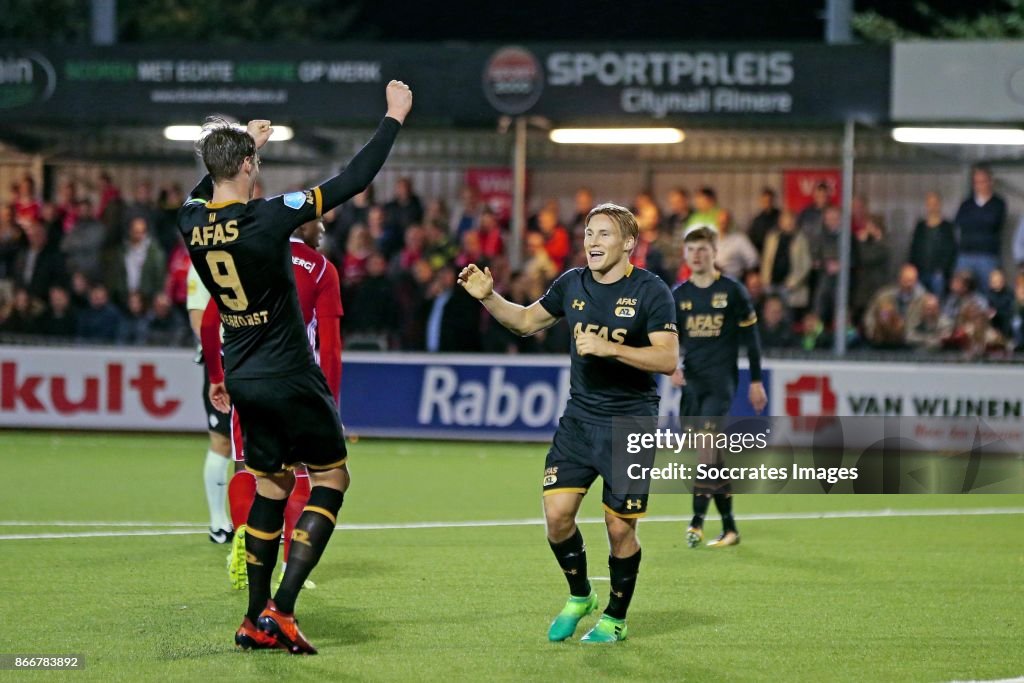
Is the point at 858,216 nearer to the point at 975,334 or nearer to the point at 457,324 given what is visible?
the point at 975,334

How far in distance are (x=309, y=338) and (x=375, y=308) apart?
403 inches

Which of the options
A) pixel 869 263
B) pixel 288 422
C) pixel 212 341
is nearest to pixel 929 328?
pixel 869 263

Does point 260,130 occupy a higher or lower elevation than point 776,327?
higher

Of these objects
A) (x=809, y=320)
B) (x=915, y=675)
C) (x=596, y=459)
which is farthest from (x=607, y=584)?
(x=809, y=320)

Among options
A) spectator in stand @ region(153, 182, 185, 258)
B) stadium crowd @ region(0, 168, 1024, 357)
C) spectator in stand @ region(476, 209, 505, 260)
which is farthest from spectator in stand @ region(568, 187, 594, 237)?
spectator in stand @ region(153, 182, 185, 258)

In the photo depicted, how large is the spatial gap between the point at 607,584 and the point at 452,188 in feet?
43.0

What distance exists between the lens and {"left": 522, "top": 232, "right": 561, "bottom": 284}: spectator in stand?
18.4m

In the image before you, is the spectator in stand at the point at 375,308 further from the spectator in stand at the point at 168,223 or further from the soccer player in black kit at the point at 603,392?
the soccer player in black kit at the point at 603,392

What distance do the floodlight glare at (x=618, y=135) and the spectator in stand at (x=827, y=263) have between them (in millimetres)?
2249

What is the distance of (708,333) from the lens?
10.8 metres

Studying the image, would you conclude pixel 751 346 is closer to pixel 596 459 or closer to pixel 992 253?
pixel 596 459

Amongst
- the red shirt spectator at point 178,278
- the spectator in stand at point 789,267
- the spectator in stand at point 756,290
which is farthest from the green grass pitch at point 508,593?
the red shirt spectator at point 178,278

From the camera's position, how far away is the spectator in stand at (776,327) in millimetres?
17906

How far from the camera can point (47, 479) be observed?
13812 millimetres
